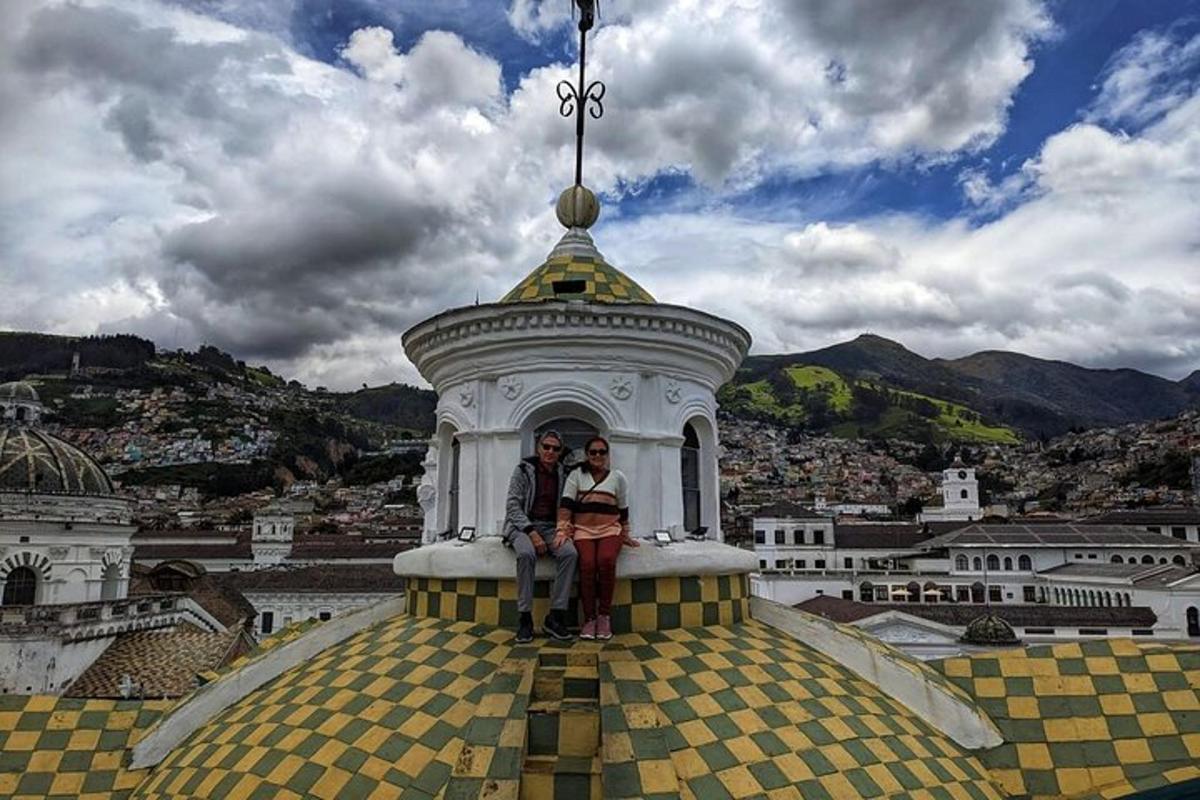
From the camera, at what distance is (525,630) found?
6727 millimetres

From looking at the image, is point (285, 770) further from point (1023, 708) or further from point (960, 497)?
point (960, 497)

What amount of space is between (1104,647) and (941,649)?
3593cm

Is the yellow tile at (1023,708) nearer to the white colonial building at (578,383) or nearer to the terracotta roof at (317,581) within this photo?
the white colonial building at (578,383)

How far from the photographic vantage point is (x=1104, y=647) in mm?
7090

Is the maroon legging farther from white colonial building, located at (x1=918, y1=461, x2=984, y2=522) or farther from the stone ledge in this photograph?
white colonial building, located at (x1=918, y1=461, x2=984, y2=522)

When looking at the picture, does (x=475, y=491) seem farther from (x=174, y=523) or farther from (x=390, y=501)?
(x=390, y=501)

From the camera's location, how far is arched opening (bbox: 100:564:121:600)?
1266 inches

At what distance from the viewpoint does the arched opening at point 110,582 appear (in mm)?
32156

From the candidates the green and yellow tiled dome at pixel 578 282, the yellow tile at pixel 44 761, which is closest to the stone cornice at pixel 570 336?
the green and yellow tiled dome at pixel 578 282

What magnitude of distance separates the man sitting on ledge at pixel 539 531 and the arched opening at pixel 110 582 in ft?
104

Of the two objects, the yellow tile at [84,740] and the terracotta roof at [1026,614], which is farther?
the terracotta roof at [1026,614]

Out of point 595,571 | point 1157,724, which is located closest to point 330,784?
point 595,571

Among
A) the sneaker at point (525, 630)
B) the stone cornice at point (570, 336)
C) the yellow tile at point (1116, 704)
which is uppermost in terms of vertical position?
the stone cornice at point (570, 336)

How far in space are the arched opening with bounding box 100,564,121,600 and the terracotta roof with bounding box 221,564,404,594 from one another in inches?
664
